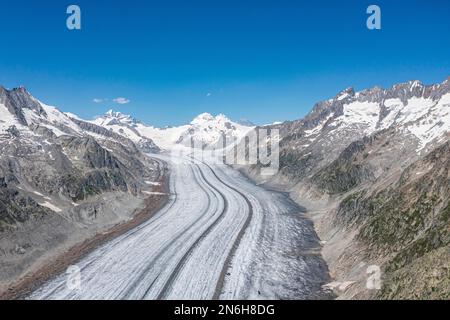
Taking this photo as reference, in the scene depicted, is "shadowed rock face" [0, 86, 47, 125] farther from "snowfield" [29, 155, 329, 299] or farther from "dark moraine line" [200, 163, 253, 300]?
"dark moraine line" [200, 163, 253, 300]

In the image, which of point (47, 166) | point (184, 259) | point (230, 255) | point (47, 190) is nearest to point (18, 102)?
point (47, 166)

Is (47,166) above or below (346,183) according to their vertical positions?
above

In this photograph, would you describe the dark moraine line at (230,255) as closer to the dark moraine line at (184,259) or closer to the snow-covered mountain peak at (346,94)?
the dark moraine line at (184,259)

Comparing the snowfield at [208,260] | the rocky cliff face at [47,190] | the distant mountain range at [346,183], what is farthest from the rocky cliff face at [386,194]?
the rocky cliff face at [47,190]

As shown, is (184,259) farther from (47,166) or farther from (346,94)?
(346,94)

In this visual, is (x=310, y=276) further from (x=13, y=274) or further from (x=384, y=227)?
(x=13, y=274)
